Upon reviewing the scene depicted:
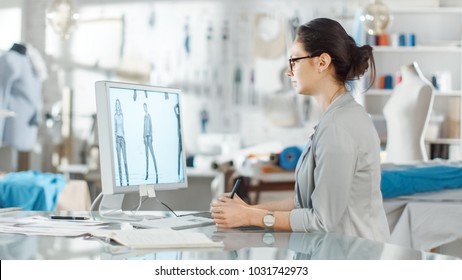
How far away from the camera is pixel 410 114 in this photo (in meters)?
6.04

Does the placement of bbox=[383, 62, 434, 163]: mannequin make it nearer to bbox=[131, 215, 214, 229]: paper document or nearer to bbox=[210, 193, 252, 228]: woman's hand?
bbox=[131, 215, 214, 229]: paper document

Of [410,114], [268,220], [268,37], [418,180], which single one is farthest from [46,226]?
[268,37]

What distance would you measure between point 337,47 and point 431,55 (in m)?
6.48

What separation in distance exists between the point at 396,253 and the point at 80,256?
0.69 meters

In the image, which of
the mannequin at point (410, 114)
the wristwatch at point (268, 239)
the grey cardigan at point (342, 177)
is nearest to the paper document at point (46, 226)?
the wristwatch at point (268, 239)

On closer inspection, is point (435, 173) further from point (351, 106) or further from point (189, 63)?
point (189, 63)

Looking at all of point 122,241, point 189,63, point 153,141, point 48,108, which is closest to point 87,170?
point 48,108

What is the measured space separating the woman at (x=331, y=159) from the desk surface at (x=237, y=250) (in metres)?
0.14

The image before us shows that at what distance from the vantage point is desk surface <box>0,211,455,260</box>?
1732 mm

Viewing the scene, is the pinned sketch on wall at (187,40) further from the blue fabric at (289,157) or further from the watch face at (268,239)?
the watch face at (268,239)

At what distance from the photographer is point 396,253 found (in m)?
1.79

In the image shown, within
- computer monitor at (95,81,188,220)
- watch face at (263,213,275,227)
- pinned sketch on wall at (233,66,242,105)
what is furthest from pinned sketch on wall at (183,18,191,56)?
watch face at (263,213,275,227)

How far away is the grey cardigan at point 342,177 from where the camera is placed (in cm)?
217

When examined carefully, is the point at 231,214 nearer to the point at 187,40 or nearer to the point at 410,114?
the point at 410,114
